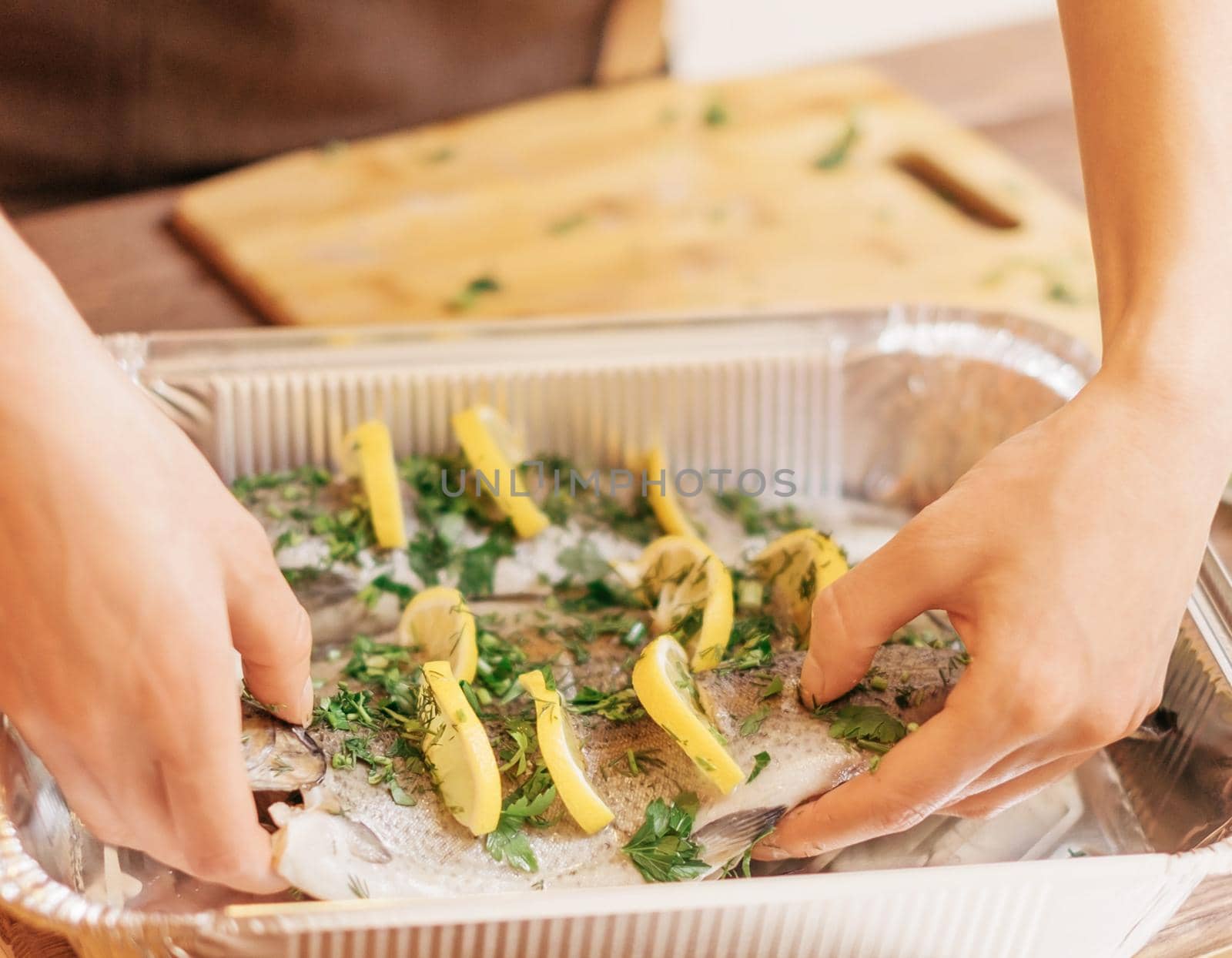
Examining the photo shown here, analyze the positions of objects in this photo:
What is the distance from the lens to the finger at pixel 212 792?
86 centimetres

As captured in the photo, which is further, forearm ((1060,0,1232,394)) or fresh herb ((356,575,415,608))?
fresh herb ((356,575,415,608))

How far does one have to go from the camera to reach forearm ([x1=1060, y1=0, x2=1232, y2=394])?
108cm

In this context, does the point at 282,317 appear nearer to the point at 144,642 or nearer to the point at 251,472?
the point at 251,472

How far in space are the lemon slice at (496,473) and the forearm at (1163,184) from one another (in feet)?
2.66

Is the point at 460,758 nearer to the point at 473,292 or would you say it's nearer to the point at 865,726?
the point at 865,726

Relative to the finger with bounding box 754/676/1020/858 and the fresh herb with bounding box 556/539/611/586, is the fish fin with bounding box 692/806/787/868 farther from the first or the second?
the fresh herb with bounding box 556/539/611/586

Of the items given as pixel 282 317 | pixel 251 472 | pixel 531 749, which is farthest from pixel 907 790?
pixel 282 317

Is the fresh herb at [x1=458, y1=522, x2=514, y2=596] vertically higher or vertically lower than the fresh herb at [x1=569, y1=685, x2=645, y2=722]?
higher

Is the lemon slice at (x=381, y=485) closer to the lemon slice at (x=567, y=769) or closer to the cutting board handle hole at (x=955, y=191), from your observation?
the lemon slice at (x=567, y=769)

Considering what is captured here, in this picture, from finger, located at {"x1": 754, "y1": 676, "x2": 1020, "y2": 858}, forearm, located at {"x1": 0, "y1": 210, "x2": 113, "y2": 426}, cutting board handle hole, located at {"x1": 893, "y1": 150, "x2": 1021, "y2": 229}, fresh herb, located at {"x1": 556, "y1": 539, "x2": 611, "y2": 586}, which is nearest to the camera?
forearm, located at {"x1": 0, "y1": 210, "x2": 113, "y2": 426}

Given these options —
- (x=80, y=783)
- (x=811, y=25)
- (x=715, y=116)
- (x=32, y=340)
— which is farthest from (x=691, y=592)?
(x=811, y=25)

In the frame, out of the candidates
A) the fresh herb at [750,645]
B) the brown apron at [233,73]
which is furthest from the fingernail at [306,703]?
the brown apron at [233,73]

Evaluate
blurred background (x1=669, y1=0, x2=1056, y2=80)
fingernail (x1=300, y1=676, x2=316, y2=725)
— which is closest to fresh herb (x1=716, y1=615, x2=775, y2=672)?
fingernail (x1=300, y1=676, x2=316, y2=725)

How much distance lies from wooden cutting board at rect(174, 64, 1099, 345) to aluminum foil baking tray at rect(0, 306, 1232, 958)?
9.9 inches
